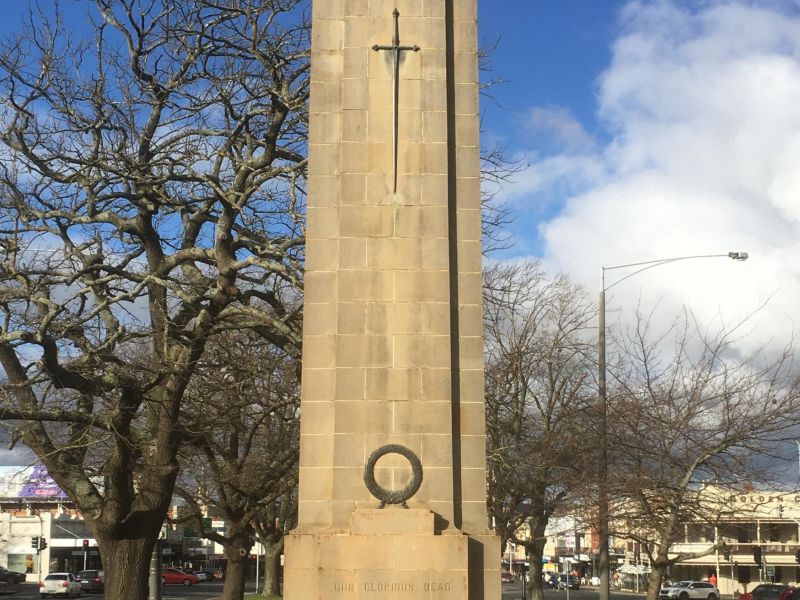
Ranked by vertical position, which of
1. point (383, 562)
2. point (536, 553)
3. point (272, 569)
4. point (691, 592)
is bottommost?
point (691, 592)

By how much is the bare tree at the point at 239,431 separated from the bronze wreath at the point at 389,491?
861cm

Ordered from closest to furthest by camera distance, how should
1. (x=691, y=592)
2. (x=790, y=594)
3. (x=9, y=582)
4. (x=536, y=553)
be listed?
(x=536, y=553)
(x=790, y=594)
(x=691, y=592)
(x=9, y=582)

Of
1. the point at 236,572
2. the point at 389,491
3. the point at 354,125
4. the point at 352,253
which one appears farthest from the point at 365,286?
the point at 236,572

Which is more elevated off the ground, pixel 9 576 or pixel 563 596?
pixel 9 576

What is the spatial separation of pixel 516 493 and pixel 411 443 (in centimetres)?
2186

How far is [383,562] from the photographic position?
500 inches

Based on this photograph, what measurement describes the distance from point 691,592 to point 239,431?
41.4m

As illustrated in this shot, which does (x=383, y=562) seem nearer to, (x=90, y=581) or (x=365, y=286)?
(x=365, y=286)

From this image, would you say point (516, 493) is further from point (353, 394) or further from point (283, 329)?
point (353, 394)

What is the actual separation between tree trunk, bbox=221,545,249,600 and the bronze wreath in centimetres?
2400

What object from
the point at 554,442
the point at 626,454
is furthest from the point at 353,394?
the point at 554,442

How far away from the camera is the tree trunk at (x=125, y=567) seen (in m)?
20.8

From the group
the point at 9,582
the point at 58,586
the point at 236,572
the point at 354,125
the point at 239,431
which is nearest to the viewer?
the point at 354,125

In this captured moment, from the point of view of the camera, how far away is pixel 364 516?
12.9 meters
